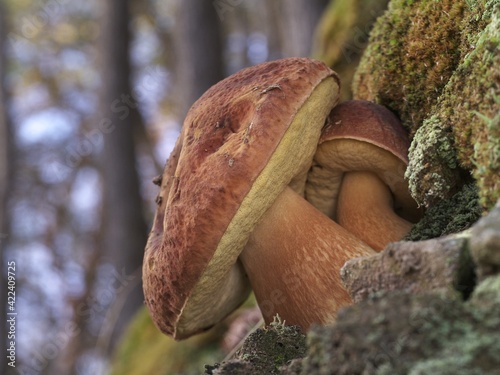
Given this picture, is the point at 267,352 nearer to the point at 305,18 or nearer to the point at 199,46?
the point at 305,18

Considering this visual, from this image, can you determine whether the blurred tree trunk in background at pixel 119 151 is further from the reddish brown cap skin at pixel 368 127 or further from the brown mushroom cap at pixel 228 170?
the reddish brown cap skin at pixel 368 127

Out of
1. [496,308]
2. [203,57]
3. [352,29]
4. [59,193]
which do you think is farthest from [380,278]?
[59,193]

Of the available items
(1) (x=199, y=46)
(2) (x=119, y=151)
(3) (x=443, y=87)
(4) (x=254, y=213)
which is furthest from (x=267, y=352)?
(2) (x=119, y=151)

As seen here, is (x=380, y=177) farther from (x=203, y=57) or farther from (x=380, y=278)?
(x=203, y=57)

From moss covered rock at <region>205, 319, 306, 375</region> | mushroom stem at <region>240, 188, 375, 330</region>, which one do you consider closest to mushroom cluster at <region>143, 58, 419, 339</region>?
mushroom stem at <region>240, 188, 375, 330</region>

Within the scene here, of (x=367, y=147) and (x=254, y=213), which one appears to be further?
(x=367, y=147)

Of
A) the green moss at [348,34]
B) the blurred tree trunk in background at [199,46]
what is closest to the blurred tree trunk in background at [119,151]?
the blurred tree trunk in background at [199,46]
